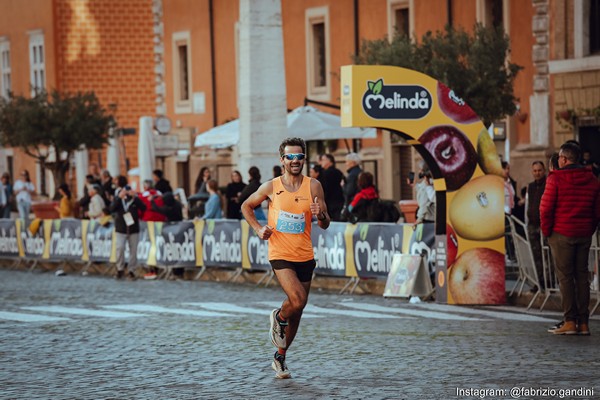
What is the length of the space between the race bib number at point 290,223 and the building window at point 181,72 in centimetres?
3586

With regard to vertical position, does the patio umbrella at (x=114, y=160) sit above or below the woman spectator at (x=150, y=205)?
above

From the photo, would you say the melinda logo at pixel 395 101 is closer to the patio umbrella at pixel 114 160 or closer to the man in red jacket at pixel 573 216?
the man in red jacket at pixel 573 216

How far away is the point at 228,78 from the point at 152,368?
32834mm

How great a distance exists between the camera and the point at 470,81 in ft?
106

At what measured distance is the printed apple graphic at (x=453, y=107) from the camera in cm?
2017

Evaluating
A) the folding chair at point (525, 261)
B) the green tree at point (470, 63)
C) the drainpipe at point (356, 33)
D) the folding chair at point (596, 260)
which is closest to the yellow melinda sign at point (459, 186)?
the folding chair at point (525, 261)

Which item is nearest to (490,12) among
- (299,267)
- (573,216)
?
(573,216)

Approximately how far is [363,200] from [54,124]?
26.2 metres

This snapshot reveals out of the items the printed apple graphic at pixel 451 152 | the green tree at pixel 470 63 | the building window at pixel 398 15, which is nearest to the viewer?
the printed apple graphic at pixel 451 152

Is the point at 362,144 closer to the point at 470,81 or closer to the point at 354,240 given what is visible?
the point at 470,81

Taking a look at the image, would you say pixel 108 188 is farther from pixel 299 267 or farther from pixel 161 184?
pixel 299 267

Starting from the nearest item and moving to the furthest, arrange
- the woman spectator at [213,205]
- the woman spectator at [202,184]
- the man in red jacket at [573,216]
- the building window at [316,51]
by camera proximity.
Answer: the man in red jacket at [573,216]
the woman spectator at [213,205]
the woman spectator at [202,184]
the building window at [316,51]

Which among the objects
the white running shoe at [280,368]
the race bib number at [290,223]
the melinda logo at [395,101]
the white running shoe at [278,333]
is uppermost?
the melinda logo at [395,101]

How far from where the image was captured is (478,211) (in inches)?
812
